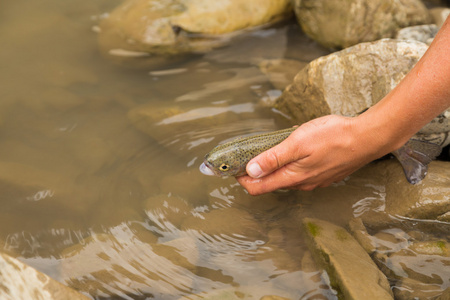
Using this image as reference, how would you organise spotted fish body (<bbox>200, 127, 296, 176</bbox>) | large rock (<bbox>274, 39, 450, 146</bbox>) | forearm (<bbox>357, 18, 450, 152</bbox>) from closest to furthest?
forearm (<bbox>357, 18, 450, 152</bbox>) < spotted fish body (<bbox>200, 127, 296, 176</bbox>) < large rock (<bbox>274, 39, 450, 146</bbox>)

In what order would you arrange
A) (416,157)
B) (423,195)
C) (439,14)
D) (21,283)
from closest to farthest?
1. (21,283)
2. (423,195)
3. (416,157)
4. (439,14)

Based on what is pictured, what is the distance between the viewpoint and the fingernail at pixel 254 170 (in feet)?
12.2

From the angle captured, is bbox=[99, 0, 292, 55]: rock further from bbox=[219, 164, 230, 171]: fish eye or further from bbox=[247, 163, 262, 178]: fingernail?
bbox=[247, 163, 262, 178]: fingernail

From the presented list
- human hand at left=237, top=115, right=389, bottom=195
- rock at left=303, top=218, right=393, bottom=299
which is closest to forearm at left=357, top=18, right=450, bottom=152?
human hand at left=237, top=115, right=389, bottom=195

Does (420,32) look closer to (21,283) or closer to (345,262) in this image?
(345,262)

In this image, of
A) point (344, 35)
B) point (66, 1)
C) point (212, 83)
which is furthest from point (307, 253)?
point (66, 1)

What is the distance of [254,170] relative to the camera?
3.72 m

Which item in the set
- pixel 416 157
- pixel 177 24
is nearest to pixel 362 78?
pixel 416 157

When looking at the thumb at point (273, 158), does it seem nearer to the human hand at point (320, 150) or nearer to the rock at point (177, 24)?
the human hand at point (320, 150)

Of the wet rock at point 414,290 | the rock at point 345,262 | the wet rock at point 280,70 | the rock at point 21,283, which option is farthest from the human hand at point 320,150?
the wet rock at point 280,70

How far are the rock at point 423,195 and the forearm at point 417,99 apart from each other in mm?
614

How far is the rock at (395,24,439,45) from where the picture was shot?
17.9 feet

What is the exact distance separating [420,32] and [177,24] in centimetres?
318

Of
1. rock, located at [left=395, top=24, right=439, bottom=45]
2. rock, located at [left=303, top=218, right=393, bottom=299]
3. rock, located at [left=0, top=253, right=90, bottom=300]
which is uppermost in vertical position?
rock, located at [left=395, top=24, right=439, bottom=45]
